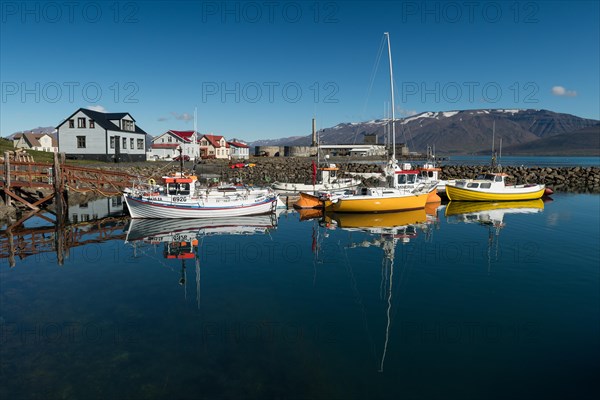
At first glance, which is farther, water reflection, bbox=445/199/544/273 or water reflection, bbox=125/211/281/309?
water reflection, bbox=445/199/544/273

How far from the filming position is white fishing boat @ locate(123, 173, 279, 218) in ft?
100

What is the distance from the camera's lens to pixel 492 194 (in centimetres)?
4181

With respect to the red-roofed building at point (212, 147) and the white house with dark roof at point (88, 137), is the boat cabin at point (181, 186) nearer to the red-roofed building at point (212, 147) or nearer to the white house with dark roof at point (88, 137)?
the white house with dark roof at point (88, 137)

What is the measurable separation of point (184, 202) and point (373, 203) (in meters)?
15.5

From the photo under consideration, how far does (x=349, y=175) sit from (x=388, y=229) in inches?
1520

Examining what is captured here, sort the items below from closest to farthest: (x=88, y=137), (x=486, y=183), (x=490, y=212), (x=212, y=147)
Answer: (x=490, y=212)
(x=486, y=183)
(x=88, y=137)
(x=212, y=147)

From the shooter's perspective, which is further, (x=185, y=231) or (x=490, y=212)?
(x=490, y=212)

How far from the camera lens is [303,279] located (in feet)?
57.5

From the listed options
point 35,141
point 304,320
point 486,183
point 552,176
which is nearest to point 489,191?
point 486,183

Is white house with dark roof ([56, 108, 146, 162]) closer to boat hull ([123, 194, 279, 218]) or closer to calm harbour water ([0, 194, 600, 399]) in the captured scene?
boat hull ([123, 194, 279, 218])

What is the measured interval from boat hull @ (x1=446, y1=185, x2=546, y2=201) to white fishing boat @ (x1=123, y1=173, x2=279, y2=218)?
21.8 meters

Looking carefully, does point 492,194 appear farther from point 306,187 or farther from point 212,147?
point 212,147

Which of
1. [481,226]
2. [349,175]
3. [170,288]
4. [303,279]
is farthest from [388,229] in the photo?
[349,175]

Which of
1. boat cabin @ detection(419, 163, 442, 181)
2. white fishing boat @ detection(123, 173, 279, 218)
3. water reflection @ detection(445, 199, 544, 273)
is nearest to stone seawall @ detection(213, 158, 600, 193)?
boat cabin @ detection(419, 163, 442, 181)
